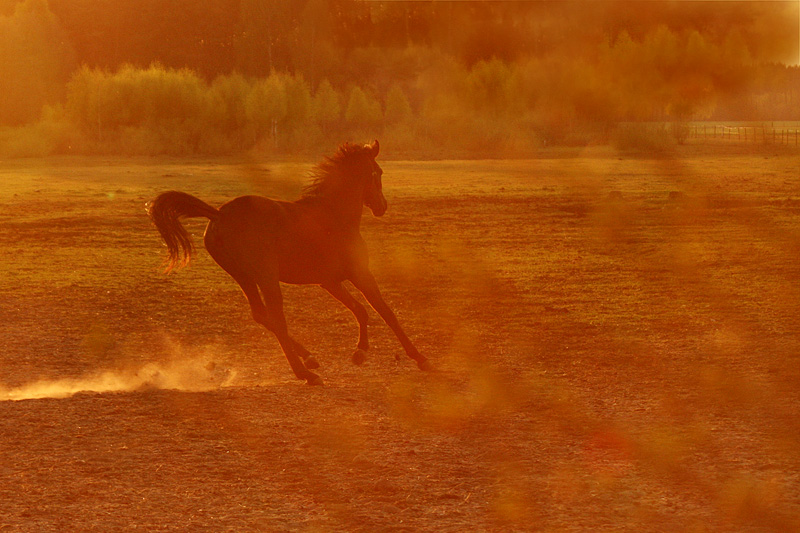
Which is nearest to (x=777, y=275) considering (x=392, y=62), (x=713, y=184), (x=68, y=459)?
(x=68, y=459)

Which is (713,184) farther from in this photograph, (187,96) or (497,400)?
(187,96)

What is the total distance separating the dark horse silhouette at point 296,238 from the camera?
8133mm

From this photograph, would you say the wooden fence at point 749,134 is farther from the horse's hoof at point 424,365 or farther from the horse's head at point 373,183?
the horse's hoof at point 424,365

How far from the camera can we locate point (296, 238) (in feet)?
27.7

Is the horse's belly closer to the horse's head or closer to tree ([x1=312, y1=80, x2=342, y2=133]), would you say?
the horse's head

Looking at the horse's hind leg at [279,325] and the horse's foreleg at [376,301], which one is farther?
the horse's foreleg at [376,301]

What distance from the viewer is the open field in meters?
5.58

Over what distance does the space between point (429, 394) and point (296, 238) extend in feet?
5.37

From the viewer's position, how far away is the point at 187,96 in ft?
187

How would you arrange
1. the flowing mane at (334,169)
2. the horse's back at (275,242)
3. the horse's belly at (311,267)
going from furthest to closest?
the flowing mane at (334,169)
the horse's belly at (311,267)
the horse's back at (275,242)

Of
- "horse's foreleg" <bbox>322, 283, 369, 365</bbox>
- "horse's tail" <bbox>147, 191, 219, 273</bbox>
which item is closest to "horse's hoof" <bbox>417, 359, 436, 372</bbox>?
"horse's foreleg" <bbox>322, 283, 369, 365</bbox>

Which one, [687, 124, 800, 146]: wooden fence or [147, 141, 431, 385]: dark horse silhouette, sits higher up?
[147, 141, 431, 385]: dark horse silhouette

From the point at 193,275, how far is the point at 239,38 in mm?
59656

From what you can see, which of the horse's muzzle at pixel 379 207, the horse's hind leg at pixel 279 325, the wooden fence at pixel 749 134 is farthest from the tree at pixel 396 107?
the horse's hind leg at pixel 279 325
